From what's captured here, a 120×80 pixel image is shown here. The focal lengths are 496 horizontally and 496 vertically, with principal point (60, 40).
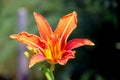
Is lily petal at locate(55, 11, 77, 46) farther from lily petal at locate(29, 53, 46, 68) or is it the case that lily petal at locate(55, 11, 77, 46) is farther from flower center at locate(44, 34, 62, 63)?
lily petal at locate(29, 53, 46, 68)

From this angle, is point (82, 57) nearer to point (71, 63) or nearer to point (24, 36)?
point (71, 63)

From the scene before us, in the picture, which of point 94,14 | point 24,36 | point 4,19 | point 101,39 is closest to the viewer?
point 24,36

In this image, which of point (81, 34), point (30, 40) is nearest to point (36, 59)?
point (30, 40)

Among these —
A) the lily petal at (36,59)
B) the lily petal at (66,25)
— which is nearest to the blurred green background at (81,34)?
the lily petal at (66,25)

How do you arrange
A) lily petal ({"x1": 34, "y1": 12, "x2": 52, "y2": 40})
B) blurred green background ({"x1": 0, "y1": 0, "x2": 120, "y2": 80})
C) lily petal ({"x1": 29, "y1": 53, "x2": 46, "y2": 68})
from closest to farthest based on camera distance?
lily petal ({"x1": 29, "y1": 53, "x2": 46, "y2": 68}) → lily petal ({"x1": 34, "y1": 12, "x2": 52, "y2": 40}) → blurred green background ({"x1": 0, "y1": 0, "x2": 120, "y2": 80})

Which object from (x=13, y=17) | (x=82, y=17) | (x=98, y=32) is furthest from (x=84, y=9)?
(x=13, y=17)

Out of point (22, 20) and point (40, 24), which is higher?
point (40, 24)

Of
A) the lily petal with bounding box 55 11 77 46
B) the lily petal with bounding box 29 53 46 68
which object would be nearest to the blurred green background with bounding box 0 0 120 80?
the lily petal with bounding box 55 11 77 46

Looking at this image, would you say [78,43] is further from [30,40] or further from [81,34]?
[81,34]

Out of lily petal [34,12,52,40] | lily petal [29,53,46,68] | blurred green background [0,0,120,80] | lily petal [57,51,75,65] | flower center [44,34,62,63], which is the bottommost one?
blurred green background [0,0,120,80]
